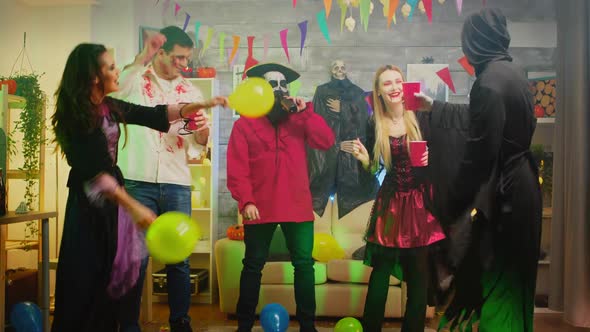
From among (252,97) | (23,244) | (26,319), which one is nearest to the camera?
(252,97)

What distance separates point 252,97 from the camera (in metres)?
2.63

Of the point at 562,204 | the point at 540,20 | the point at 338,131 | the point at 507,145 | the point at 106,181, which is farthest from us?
the point at 562,204

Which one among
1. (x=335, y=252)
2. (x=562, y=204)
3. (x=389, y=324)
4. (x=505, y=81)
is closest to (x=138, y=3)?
(x=335, y=252)

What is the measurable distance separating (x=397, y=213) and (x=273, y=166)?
28.1 inches

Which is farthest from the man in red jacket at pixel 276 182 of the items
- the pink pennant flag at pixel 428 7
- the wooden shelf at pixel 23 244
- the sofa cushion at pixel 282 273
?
the wooden shelf at pixel 23 244

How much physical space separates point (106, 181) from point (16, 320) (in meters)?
1.02

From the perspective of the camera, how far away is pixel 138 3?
9.79ft

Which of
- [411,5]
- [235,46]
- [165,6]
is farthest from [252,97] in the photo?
[411,5]

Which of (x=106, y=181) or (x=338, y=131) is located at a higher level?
(x=338, y=131)

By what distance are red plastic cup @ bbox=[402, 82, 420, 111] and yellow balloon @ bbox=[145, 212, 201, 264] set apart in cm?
132

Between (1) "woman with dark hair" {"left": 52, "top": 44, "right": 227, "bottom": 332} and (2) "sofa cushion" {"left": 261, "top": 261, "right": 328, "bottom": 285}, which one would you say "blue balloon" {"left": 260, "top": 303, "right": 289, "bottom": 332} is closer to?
(2) "sofa cushion" {"left": 261, "top": 261, "right": 328, "bottom": 285}

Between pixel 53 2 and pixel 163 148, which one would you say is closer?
pixel 163 148

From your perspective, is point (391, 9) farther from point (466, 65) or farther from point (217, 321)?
point (217, 321)

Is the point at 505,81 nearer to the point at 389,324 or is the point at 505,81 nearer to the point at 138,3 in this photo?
the point at 389,324
